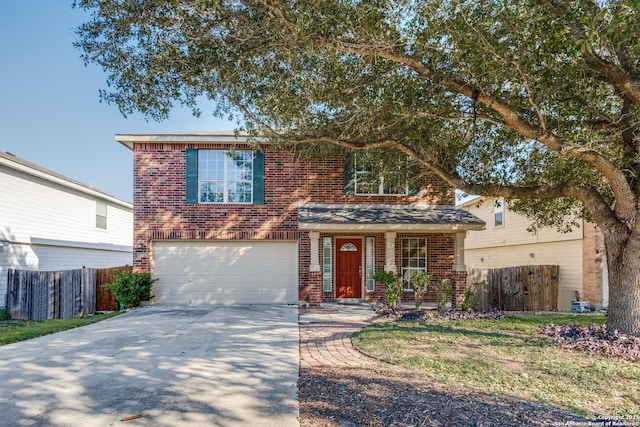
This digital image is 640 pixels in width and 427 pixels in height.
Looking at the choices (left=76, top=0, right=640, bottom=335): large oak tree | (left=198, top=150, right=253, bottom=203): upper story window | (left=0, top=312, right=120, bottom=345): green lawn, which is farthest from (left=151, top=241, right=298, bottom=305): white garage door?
(left=76, top=0, right=640, bottom=335): large oak tree

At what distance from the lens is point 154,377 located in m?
5.14

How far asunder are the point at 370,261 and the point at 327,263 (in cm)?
143

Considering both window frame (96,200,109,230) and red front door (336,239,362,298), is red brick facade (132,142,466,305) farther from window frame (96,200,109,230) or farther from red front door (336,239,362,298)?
window frame (96,200,109,230)

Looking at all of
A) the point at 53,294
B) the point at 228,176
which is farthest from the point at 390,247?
the point at 53,294

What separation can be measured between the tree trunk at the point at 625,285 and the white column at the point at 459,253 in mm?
4557

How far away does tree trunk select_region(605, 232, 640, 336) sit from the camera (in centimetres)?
709

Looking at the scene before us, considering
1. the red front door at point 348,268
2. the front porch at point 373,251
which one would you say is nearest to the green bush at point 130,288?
the front porch at point 373,251

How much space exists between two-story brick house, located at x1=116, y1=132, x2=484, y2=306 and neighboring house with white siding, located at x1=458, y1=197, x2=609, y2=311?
4.36 meters

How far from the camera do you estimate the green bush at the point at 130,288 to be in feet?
38.8

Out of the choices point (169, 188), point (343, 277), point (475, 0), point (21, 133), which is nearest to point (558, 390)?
point (475, 0)

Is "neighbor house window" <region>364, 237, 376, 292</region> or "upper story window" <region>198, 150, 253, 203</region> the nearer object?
"upper story window" <region>198, 150, 253, 203</region>

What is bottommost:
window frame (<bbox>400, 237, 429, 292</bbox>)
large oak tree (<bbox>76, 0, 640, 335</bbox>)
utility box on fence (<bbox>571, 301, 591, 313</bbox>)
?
utility box on fence (<bbox>571, 301, 591, 313</bbox>)

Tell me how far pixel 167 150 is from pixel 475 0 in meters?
10.1

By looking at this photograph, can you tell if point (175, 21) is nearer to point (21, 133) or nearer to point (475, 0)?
point (475, 0)
